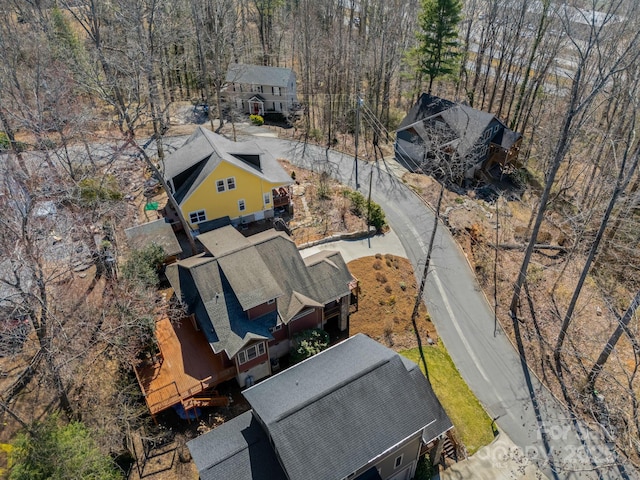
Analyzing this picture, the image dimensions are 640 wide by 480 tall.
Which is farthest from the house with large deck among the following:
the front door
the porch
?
the porch

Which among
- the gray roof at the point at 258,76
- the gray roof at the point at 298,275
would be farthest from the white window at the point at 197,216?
the gray roof at the point at 258,76

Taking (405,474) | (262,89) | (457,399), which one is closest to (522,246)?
(457,399)

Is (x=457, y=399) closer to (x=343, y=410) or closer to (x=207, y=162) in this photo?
(x=343, y=410)

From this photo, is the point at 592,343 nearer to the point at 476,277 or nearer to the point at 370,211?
the point at 476,277

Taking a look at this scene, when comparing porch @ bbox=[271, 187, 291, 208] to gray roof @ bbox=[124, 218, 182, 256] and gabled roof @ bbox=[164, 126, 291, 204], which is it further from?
gray roof @ bbox=[124, 218, 182, 256]

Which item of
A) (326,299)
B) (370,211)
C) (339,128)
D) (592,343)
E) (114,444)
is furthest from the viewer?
(339,128)

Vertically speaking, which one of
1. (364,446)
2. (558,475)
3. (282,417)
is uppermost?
(282,417)

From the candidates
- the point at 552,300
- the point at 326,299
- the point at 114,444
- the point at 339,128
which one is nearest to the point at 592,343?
the point at 552,300
